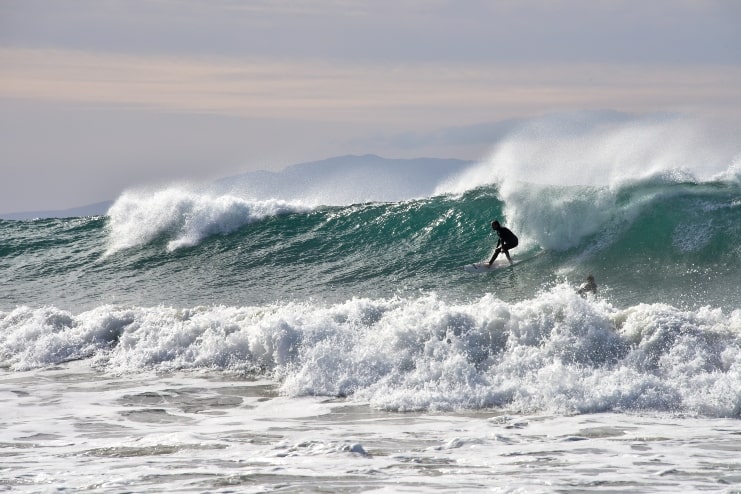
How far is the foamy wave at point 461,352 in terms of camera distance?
10.2m

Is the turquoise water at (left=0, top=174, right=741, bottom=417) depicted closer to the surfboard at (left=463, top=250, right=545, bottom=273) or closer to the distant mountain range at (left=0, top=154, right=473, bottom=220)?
the surfboard at (left=463, top=250, right=545, bottom=273)

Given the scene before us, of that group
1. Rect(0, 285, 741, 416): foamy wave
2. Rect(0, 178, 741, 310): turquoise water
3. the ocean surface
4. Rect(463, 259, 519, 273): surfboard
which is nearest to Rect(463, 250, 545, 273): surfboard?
Rect(463, 259, 519, 273): surfboard

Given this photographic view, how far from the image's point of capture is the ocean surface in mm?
7980

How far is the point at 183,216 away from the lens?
75.8ft

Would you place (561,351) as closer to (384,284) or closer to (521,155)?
(384,284)

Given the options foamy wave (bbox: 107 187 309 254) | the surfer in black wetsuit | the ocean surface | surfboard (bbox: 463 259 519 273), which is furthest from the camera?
foamy wave (bbox: 107 187 309 254)

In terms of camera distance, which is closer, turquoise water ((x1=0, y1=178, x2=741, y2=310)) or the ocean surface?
the ocean surface

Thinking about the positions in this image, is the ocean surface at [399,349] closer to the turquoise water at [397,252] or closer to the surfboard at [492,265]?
the turquoise water at [397,252]

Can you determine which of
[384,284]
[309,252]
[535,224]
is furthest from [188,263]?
[535,224]

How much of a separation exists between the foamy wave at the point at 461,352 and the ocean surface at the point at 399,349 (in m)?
0.03

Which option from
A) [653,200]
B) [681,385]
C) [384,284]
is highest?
[653,200]

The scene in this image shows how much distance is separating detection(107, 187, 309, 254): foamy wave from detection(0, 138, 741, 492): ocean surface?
3.8 inches

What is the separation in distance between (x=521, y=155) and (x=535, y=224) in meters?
3.25

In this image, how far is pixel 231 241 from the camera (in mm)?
21531
